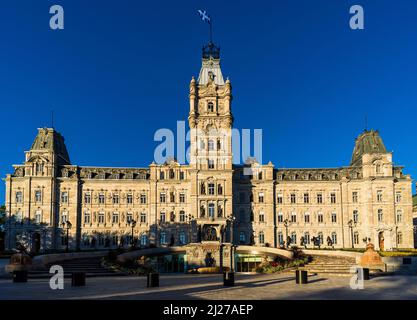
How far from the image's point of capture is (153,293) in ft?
77.7

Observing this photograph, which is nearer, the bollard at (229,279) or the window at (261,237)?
the bollard at (229,279)

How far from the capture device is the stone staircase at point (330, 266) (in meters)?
38.6

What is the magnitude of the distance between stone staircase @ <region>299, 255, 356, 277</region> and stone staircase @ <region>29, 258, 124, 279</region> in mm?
17213

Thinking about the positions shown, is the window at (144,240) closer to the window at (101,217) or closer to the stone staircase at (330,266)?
the window at (101,217)

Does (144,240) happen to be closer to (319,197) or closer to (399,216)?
(319,197)

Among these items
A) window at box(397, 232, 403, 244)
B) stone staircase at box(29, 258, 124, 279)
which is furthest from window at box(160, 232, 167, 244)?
window at box(397, 232, 403, 244)

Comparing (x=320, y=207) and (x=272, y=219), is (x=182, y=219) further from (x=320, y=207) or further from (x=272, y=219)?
(x=320, y=207)

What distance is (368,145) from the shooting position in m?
77.3

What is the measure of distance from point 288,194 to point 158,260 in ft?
90.0

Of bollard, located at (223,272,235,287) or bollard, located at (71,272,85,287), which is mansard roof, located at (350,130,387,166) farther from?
bollard, located at (71,272,85,287)

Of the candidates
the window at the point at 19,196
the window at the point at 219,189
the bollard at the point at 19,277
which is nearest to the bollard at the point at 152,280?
the bollard at the point at 19,277

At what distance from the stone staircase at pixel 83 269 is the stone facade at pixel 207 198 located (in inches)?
1060

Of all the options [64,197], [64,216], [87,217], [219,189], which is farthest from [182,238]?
[64,197]

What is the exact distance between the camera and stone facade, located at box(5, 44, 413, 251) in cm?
7288
